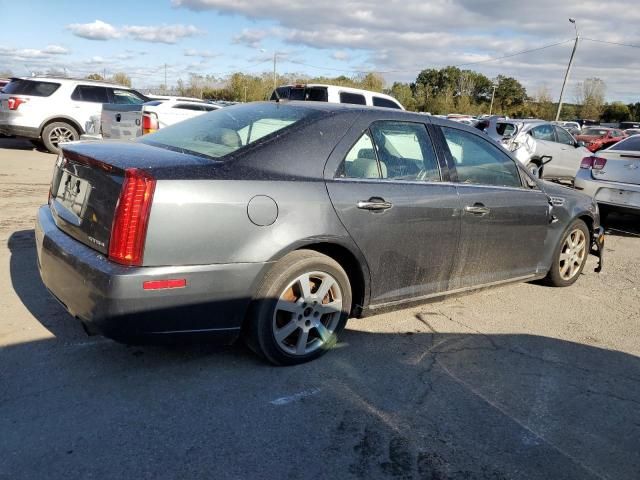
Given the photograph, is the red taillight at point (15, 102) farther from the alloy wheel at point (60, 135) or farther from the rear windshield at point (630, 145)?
the rear windshield at point (630, 145)

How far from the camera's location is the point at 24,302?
4105mm

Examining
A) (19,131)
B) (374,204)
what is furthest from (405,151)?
(19,131)

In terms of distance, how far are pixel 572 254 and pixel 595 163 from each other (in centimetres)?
355

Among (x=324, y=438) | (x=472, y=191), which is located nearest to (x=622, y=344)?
(x=472, y=191)

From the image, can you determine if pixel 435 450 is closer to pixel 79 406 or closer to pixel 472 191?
pixel 79 406

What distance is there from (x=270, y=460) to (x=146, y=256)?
46.8 inches

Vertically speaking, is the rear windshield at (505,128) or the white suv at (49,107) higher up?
the rear windshield at (505,128)

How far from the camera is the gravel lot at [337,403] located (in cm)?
256

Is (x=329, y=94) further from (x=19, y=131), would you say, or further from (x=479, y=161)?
(x=19, y=131)

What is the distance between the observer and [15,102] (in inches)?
480

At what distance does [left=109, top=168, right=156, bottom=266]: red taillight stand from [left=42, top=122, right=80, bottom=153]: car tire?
1117 centimetres

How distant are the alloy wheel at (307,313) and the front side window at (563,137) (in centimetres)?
1216

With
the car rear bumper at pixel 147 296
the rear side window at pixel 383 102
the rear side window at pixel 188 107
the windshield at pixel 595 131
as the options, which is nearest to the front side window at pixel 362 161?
the car rear bumper at pixel 147 296

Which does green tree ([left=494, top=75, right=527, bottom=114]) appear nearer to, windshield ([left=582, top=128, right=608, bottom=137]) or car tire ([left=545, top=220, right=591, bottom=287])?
windshield ([left=582, top=128, right=608, bottom=137])
